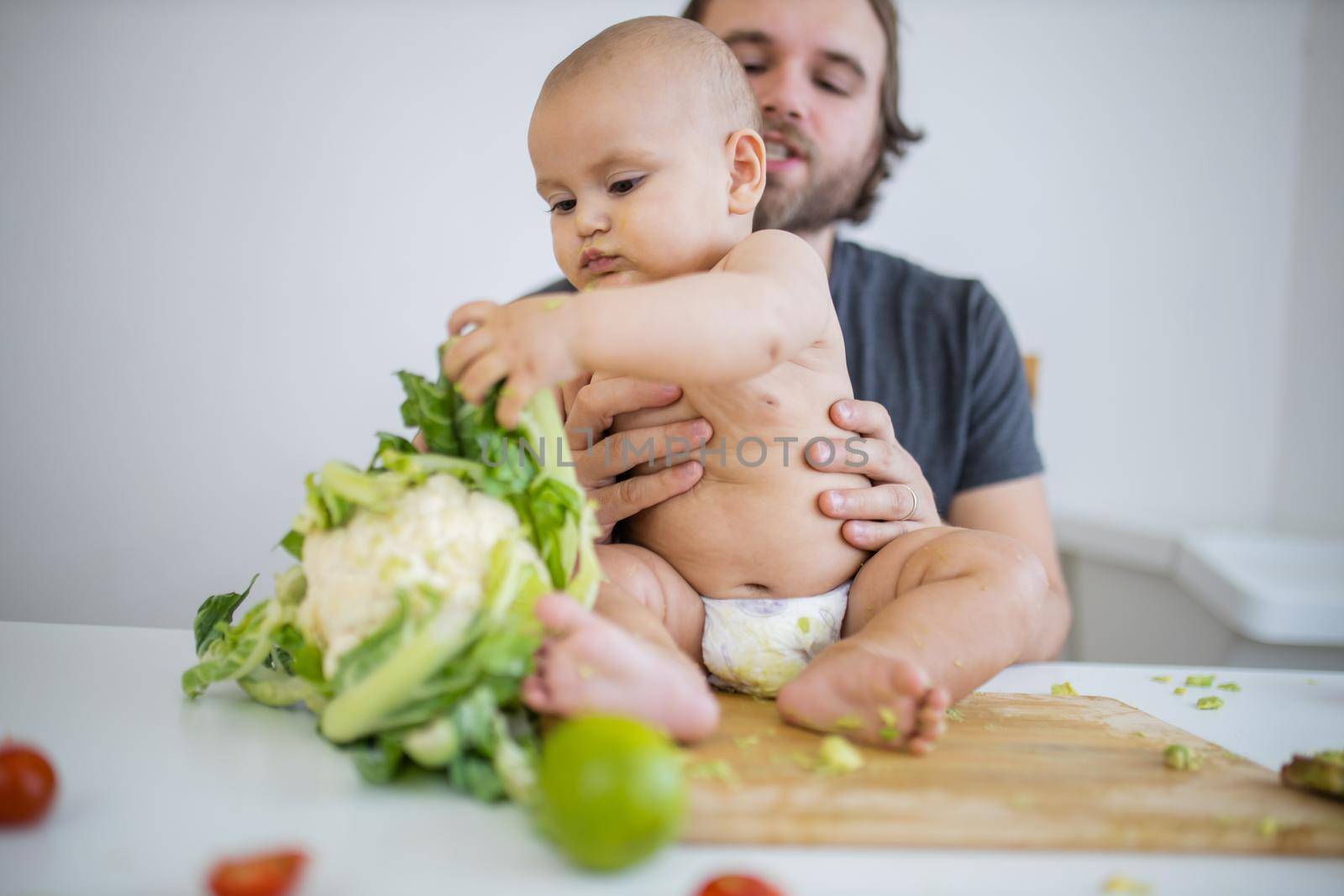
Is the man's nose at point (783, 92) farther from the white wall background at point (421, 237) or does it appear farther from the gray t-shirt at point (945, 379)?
the white wall background at point (421, 237)

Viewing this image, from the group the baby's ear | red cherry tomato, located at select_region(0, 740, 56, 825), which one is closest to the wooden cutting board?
red cherry tomato, located at select_region(0, 740, 56, 825)

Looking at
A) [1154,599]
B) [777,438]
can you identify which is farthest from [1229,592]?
[777,438]

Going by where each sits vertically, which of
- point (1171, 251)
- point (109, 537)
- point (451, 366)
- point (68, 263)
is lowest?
point (109, 537)

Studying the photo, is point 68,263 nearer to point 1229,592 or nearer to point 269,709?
point 269,709

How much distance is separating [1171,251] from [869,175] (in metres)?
1.61

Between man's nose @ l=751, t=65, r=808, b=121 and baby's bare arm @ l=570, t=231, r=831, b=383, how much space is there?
42.0 inches

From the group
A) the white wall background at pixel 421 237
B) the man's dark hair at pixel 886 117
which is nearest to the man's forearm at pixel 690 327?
the man's dark hair at pixel 886 117

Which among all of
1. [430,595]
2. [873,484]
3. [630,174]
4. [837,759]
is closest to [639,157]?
[630,174]

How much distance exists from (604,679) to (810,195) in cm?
156

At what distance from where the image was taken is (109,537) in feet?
9.42

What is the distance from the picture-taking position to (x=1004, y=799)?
70cm

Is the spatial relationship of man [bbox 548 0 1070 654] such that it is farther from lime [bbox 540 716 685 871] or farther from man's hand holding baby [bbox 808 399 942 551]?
lime [bbox 540 716 685 871]

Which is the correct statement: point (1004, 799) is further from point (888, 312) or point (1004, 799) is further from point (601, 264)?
point (888, 312)

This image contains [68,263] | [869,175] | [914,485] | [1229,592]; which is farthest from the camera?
[68,263]
